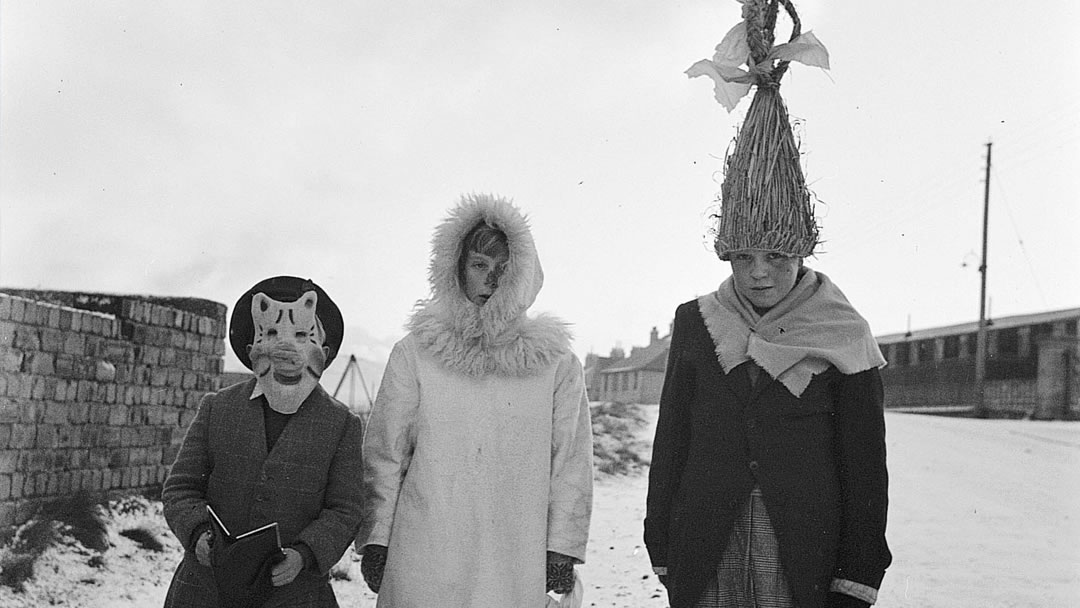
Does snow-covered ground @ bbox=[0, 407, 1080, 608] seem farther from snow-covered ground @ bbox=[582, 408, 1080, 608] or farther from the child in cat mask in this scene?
the child in cat mask

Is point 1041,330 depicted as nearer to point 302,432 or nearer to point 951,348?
point 951,348

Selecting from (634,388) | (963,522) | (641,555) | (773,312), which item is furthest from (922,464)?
(773,312)

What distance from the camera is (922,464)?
24.3 ft

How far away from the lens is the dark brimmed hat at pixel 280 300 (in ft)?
7.77

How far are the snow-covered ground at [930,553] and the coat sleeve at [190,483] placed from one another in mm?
2397

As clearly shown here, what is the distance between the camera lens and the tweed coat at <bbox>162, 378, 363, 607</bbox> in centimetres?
220

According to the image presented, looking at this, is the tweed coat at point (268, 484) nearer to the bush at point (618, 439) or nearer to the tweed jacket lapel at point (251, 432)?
the tweed jacket lapel at point (251, 432)

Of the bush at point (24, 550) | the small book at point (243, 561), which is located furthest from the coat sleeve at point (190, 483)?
the bush at point (24, 550)

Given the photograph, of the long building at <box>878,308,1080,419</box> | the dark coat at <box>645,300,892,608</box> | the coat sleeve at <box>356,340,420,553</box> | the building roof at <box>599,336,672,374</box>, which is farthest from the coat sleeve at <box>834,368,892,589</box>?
the long building at <box>878,308,1080,419</box>

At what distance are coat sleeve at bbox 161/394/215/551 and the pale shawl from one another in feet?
4.31

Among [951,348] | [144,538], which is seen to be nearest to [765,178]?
[144,538]

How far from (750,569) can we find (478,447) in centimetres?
77

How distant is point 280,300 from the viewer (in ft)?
7.72

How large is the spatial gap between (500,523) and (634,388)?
170 inches
